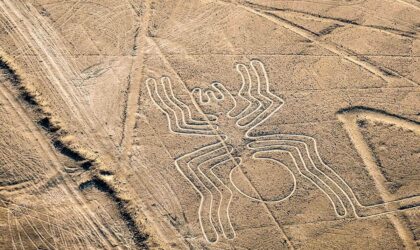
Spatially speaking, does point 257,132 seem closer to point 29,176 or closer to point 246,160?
point 246,160

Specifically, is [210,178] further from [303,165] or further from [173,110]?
[303,165]

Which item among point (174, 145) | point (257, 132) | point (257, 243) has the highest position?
point (174, 145)

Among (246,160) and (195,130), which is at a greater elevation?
(195,130)

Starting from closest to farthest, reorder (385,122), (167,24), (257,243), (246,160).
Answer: (257,243) < (246,160) < (385,122) < (167,24)

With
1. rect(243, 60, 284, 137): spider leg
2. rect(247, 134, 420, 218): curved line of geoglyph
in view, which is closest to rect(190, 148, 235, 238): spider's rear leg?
rect(247, 134, 420, 218): curved line of geoglyph

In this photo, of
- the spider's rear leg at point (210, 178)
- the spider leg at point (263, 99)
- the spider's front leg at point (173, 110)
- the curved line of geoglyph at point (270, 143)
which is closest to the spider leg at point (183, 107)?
the spider's front leg at point (173, 110)

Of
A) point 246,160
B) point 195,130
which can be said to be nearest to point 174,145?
point 195,130
